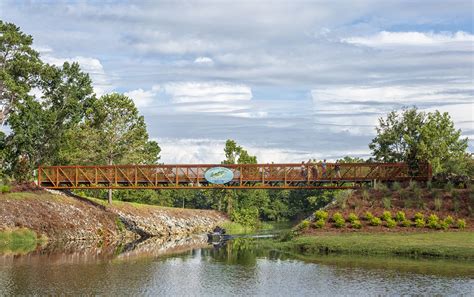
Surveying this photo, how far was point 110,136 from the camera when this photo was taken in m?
77.2

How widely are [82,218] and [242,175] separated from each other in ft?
58.0

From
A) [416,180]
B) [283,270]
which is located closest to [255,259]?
[283,270]

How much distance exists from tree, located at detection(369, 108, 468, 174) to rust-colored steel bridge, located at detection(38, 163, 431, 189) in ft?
4.55

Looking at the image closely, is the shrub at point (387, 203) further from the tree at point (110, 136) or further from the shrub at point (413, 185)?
the tree at point (110, 136)

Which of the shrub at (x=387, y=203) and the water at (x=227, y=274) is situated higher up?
the shrub at (x=387, y=203)

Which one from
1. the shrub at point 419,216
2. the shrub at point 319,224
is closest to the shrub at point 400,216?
the shrub at point 419,216

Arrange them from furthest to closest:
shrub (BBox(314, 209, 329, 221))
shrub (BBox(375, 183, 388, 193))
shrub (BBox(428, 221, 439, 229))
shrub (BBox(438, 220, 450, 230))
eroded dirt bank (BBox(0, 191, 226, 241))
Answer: eroded dirt bank (BBox(0, 191, 226, 241)) < shrub (BBox(375, 183, 388, 193)) < shrub (BBox(314, 209, 329, 221)) < shrub (BBox(428, 221, 439, 229)) < shrub (BBox(438, 220, 450, 230))

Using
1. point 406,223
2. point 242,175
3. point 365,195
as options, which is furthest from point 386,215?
point 242,175

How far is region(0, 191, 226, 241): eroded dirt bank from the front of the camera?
5984 cm

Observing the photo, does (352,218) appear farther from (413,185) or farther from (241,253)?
(241,253)

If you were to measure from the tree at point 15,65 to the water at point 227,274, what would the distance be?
1134 inches

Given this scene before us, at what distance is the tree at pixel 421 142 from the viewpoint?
60.6 metres

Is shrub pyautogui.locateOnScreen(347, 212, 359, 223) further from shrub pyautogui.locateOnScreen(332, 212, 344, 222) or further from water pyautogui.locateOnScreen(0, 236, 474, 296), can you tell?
water pyautogui.locateOnScreen(0, 236, 474, 296)

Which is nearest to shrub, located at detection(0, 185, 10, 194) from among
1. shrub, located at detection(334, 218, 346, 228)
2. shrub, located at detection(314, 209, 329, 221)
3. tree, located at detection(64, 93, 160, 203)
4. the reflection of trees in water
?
tree, located at detection(64, 93, 160, 203)
